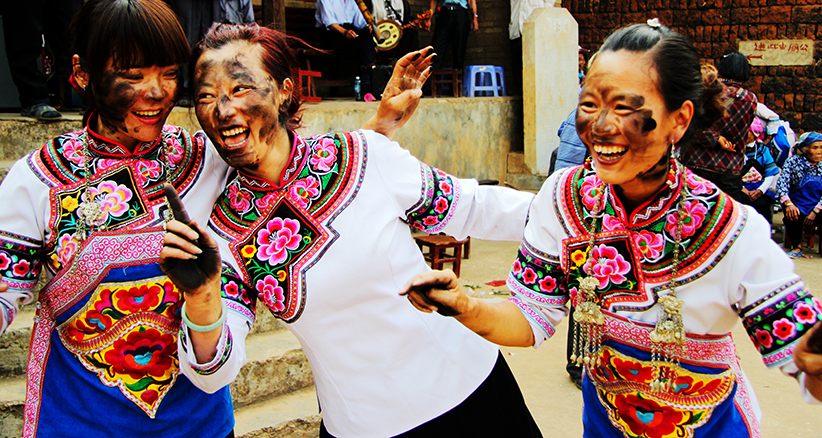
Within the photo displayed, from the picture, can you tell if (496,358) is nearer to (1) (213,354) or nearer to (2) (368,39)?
(1) (213,354)

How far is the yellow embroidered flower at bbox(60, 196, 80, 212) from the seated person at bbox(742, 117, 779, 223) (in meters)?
6.67

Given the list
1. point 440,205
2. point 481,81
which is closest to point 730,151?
point 440,205

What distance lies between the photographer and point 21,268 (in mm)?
1605

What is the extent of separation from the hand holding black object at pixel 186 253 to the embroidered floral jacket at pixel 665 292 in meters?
0.73

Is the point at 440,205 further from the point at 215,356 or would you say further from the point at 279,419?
the point at 279,419

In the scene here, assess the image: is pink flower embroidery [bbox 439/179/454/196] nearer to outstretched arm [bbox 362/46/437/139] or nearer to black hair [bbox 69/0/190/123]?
outstretched arm [bbox 362/46/437/139]

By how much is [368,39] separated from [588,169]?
6.59 meters

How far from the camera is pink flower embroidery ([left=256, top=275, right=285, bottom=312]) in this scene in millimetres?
1690

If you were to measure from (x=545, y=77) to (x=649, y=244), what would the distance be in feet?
23.1

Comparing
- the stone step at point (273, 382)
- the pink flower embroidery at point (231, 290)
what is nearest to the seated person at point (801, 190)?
the stone step at point (273, 382)

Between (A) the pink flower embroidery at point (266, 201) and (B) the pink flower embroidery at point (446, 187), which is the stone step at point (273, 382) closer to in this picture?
(A) the pink flower embroidery at point (266, 201)

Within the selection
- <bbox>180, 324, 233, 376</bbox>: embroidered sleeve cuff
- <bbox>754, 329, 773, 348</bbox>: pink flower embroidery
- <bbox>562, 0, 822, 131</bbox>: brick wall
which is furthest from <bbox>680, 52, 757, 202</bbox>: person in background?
<bbox>562, 0, 822, 131</bbox>: brick wall

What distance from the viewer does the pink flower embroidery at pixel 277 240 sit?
5.62ft

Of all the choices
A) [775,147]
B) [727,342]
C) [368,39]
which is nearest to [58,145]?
[727,342]
